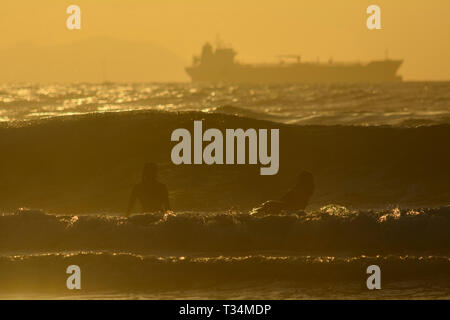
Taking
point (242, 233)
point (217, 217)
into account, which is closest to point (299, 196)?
point (217, 217)

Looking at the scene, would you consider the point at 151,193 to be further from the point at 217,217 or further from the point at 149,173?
the point at 217,217

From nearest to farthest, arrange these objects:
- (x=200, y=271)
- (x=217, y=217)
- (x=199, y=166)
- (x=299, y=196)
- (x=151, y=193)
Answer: (x=200, y=271), (x=217, y=217), (x=151, y=193), (x=299, y=196), (x=199, y=166)

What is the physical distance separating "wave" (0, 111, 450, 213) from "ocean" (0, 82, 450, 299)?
0.18 feet

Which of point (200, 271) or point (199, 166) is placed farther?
point (199, 166)

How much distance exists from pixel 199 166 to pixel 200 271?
466 inches

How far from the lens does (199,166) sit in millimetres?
25953

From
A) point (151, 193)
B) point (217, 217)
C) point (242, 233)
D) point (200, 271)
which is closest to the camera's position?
point (200, 271)

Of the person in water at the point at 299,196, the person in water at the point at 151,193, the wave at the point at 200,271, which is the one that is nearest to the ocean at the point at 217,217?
the wave at the point at 200,271

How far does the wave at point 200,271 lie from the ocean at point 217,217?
27 mm

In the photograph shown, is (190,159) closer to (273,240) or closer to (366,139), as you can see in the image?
(366,139)

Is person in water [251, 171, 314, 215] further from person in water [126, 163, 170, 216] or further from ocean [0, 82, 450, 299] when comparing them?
person in water [126, 163, 170, 216]

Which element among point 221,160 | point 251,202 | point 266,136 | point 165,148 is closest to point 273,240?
point 251,202

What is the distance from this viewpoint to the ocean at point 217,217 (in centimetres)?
1369

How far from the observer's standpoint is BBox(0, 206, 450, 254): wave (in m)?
15.9
